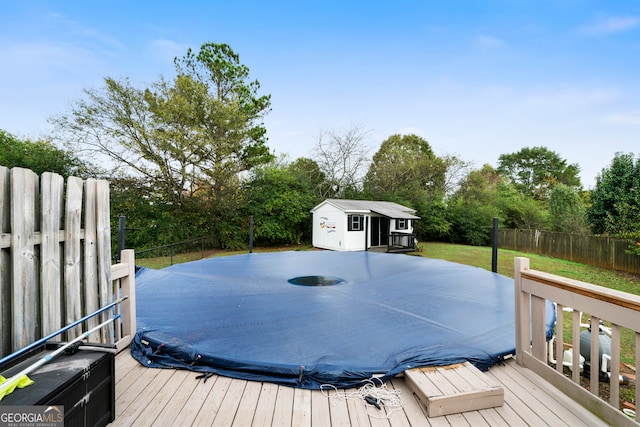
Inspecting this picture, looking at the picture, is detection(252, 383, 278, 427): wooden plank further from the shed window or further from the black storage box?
the shed window

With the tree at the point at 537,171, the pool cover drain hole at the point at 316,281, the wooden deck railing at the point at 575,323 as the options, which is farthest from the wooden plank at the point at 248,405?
the tree at the point at 537,171

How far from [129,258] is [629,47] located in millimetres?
12428

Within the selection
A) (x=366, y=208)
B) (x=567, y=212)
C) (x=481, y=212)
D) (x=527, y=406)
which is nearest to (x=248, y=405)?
(x=527, y=406)

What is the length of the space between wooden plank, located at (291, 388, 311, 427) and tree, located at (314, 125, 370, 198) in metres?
14.5

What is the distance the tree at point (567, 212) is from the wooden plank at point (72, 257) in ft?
52.9

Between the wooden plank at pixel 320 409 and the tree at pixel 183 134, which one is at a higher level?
the tree at pixel 183 134

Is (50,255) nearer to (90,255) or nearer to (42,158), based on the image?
(90,255)

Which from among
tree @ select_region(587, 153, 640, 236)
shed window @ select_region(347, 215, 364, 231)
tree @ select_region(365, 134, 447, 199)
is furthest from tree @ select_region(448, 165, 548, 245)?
shed window @ select_region(347, 215, 364, 231)

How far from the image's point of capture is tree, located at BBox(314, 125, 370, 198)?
1592cm

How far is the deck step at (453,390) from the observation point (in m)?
1.46

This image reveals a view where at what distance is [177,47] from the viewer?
457 inches

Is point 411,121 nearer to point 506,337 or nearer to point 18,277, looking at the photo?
point 506,337

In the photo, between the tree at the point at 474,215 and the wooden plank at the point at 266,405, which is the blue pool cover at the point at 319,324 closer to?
the wooden plank at the point at 266,405

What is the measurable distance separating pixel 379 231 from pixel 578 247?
6.81m
